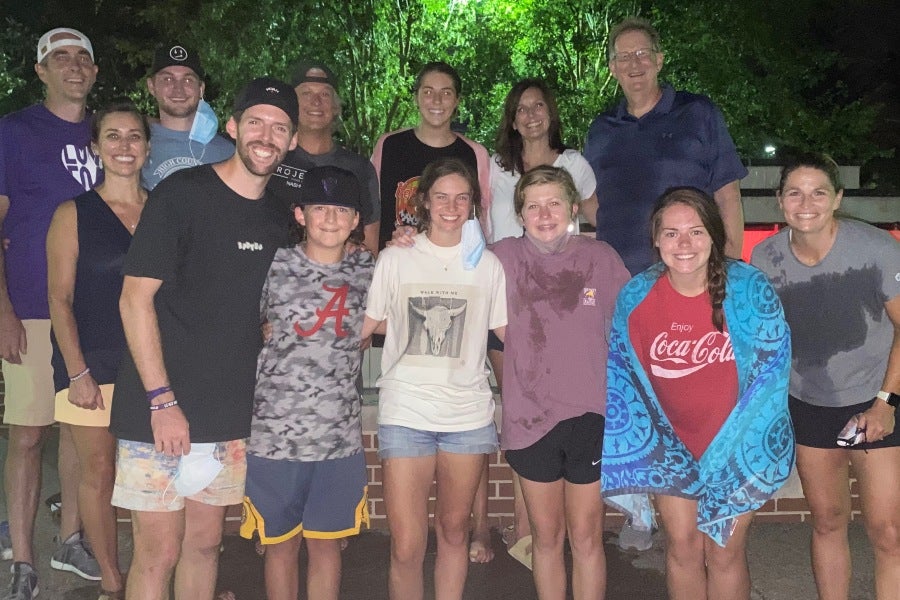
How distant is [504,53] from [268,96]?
575 inches

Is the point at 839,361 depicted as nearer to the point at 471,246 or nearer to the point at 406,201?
the point at 471,246

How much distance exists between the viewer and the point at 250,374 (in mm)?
3285

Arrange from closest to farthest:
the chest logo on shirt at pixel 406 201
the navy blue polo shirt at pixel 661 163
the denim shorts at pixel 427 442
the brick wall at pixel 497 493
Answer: the denim shorts at pixel 427 442
the navy blue polo shirt at pixel 661 163
the chest logo on shirt at pixel 406 201
the brick wall at pixel 497 493

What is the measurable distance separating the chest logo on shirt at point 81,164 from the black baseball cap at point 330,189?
1615mm

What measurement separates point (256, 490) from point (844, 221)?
268 centimetres

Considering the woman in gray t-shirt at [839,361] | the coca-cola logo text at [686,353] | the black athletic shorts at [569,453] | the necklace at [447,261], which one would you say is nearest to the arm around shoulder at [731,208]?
the woman in gray t-shirt at [839,361]

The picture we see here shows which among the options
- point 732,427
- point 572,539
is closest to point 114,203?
point 572,539

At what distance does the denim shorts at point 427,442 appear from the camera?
3465 millimetres

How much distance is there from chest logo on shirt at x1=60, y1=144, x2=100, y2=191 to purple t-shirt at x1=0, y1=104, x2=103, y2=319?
0.01 m

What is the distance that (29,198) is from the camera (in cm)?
436

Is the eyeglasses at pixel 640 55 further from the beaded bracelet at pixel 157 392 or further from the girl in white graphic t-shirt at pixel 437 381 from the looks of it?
the beaded bracelet at pixel 157 392

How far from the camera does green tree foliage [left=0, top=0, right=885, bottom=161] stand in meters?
15.0

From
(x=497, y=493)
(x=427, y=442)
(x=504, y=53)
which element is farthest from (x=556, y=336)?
(x=504, y=53)

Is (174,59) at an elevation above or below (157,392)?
above
